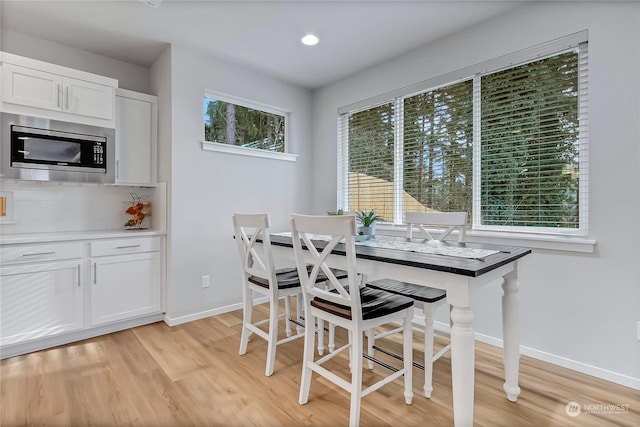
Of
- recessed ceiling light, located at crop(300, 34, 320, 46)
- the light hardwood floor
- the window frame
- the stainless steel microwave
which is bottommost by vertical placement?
the light hardwood floor

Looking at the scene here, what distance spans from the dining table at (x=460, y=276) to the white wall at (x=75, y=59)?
8.79 feet

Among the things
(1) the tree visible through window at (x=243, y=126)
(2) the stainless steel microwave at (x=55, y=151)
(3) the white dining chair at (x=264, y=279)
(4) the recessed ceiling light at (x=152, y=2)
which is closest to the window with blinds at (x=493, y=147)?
(1) the tree visible through window at (x=243, y=126)

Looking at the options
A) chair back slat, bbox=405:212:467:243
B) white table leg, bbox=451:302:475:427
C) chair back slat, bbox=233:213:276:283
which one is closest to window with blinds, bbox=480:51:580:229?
chair back slat, bbox=405:212:467:243

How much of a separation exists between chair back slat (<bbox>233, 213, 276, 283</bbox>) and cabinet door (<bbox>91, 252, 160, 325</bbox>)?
1155 millimetres

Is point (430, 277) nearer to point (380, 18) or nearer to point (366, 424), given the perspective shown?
point (366, 424)

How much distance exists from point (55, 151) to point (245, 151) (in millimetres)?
1623

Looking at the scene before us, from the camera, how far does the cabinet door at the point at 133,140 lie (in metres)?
2.96

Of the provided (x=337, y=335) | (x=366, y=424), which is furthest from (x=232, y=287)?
(x=366, y=424)

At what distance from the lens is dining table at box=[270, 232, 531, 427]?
1.33 meters

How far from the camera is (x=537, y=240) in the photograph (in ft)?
7.32

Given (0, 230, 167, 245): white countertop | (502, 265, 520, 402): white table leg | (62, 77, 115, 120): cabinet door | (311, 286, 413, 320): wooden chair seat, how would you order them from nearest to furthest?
(311, 286, 413, 320): wooden chair seat < (502, 265, 520, 402): white table leg < (0, 230, 167, 245): white countertop < (62, 77, 115, 120): cabinet door

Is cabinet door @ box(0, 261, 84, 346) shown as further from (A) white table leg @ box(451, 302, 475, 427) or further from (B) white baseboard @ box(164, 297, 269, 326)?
(A) white table leg @ box(451, 302, 475, 427)

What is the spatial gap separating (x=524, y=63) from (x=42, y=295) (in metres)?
4.04

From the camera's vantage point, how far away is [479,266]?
1359 mm
